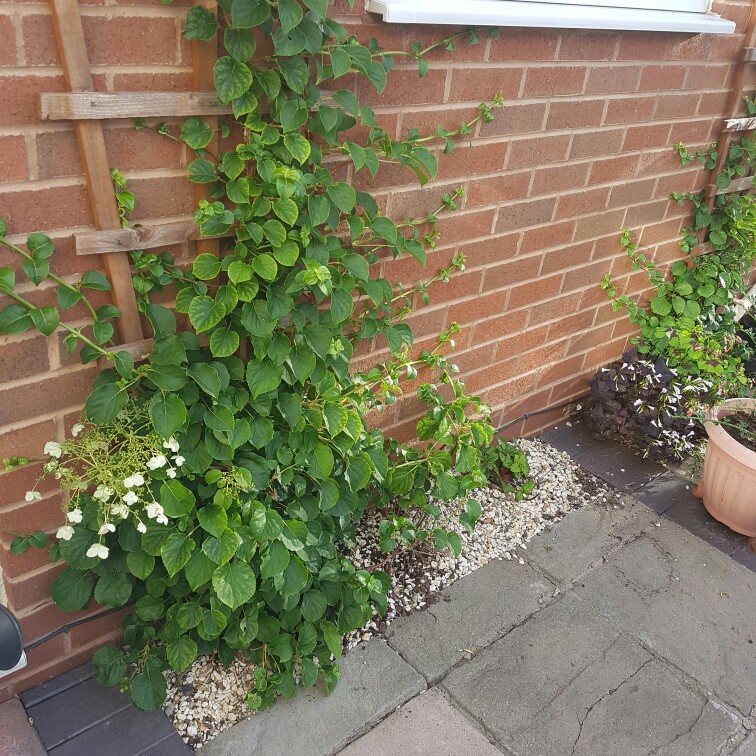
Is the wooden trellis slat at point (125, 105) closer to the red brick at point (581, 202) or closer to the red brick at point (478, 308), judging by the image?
the red brick at point (478, 308)

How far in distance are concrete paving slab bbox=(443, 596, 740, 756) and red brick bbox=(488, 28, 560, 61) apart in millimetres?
1737

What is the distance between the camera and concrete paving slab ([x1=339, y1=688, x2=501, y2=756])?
5.67ft

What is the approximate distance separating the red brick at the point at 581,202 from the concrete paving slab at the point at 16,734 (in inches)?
90.6

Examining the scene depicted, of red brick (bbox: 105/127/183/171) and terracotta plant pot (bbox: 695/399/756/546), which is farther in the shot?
terracotta plant pot (bbox: 695/399/756/546)

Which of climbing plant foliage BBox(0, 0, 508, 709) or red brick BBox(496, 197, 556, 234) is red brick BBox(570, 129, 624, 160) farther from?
climbing plant foliage BBox(0, 0, 508, 709)

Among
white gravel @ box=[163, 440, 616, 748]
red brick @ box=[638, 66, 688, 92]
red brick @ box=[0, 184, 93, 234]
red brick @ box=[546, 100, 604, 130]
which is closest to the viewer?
red brick @ box=[0, 184, 93, 234]

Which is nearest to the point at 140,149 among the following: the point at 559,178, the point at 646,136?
the point at 559,178

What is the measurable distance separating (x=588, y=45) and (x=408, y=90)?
2.69 ft

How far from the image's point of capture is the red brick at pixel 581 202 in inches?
102

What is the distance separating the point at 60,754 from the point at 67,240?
1216 millimetres

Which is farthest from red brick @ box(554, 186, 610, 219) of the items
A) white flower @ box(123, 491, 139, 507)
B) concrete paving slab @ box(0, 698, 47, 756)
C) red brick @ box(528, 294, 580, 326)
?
concrete paving slab @ box(0, 698, 47, 756)

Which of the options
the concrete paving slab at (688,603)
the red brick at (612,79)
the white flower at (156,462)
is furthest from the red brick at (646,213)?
the white flower at (156,462)

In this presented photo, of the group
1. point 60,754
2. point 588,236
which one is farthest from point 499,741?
point 588,236

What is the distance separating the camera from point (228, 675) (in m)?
1.85
